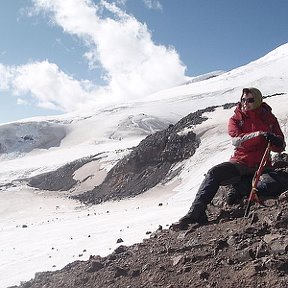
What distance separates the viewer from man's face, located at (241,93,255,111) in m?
6.28

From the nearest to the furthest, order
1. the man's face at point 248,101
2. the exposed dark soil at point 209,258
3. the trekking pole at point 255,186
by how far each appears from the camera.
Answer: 1. the exposed dark soil at point 209,258
2. the trekking pole at point 255,186
3. the man's face at point 248,101

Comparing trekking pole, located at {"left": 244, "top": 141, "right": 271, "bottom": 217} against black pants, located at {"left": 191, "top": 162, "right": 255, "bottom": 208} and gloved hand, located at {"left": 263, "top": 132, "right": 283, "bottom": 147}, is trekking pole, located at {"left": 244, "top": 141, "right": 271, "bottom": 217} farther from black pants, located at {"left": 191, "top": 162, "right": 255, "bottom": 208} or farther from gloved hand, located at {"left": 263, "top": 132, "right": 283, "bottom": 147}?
black pants, located at {"left": 191, "top": 162, "right": 255, "bottom": 208}

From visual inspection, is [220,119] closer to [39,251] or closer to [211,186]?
[39,251]

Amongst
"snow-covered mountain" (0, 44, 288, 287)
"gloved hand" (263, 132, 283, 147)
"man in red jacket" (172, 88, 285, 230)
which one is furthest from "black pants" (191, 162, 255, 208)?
"snow-covered mountain" (0, 44, 288, 287)

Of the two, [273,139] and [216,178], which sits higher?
[273,139]

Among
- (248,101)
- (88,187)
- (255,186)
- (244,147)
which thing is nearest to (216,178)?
(255,186)

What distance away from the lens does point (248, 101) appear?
631 centimetres

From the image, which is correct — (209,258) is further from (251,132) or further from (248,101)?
(248,101)

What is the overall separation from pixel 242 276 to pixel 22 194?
21.4 metres

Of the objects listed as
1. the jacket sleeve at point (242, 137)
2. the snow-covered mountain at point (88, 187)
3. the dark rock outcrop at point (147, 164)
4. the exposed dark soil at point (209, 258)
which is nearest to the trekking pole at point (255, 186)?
the exposed dark soil at point (209, 258)

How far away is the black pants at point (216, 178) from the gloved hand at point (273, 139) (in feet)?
1.63

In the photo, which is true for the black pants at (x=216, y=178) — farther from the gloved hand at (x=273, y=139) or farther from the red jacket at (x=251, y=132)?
the gloved hand at (x=273, y=139)

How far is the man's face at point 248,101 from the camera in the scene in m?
6.28

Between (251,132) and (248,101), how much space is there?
42 centimetres
